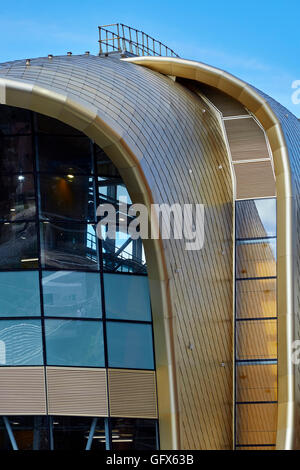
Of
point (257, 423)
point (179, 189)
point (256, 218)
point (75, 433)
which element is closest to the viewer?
point (179, 189)

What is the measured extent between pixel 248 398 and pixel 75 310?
6.20m

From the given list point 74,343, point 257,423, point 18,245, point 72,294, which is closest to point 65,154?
point 18,245

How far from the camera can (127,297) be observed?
74.5 feet

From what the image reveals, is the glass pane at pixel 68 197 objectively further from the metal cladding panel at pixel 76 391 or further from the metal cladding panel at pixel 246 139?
the metal cladding panel at pixel 246 139

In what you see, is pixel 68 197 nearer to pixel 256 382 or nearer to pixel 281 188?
pixel 281 188

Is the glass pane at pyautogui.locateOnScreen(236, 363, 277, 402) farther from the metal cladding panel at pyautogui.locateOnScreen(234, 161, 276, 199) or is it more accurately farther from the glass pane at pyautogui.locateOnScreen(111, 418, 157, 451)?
the metal cladding panel at pyautogui.locateOnScreen(234, 161, 276, 199)

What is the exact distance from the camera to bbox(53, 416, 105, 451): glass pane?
23.0 m

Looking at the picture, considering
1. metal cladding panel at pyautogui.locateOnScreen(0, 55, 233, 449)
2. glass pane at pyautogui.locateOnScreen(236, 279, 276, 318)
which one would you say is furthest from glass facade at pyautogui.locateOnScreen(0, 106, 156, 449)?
glass pane at pyautogui.locateOnScreen(236, 279, 276, 318)

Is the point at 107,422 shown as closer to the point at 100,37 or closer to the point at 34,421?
the point at 34,421

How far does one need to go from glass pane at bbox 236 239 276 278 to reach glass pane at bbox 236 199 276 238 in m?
0.27

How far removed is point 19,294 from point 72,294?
1675 mm

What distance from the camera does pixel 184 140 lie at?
23578 millimetres

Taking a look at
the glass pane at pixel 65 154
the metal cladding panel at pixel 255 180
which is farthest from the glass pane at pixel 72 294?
the metal cladding panel at pixel 255 180

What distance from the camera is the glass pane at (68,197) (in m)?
22.8
